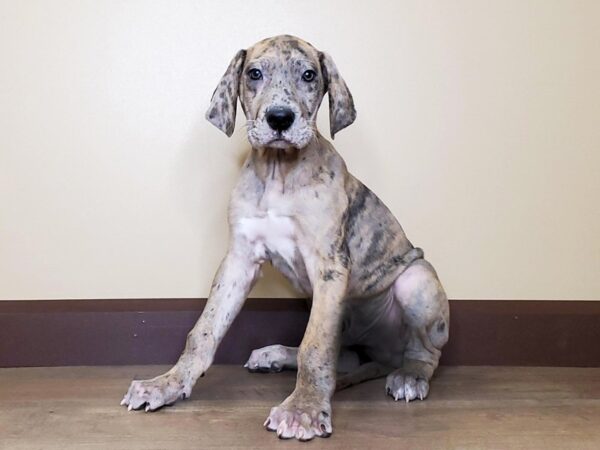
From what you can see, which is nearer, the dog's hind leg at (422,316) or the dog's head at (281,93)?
the dog's head at (281,93)

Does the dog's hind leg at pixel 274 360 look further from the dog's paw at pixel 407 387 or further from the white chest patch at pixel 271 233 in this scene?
the white chest patch at pixel 271 233

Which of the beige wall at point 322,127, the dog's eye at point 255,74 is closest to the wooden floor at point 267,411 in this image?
the beige wall at point 322,127

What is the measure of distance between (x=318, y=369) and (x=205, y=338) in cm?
44

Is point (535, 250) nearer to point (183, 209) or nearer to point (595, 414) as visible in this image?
point (595, 414)

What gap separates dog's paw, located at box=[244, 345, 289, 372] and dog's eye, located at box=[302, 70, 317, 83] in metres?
1.08

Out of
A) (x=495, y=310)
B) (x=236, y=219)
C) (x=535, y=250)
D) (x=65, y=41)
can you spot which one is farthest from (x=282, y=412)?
(x=65, y=41)

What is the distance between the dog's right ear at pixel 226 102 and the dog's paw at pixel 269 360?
0.91m

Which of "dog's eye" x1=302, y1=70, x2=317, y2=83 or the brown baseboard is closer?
"dog's eye" x1=302, y1=70, x2=317, y2=83

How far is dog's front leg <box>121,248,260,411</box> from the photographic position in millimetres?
2580

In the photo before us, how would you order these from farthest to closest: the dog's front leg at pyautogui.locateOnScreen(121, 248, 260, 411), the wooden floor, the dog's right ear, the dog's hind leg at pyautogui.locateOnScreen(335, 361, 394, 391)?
the dog's hind leg at pyautogui.locateOnScreen(335, 361, 394, 391)
the dog's right ear
the dog's front leg at pyautogui.locateOnScreen(121, 248, 260, 411)
the wooden floor

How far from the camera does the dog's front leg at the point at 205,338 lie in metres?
2.58

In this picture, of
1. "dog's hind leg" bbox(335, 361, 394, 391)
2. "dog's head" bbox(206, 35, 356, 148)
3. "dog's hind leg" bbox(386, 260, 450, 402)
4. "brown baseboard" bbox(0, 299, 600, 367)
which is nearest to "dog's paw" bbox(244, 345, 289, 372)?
"brown baseboard" bbox(0, 299, 600, 367)

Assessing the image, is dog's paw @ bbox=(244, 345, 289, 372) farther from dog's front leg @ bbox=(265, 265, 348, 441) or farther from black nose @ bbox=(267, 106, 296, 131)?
black nose @ bbox=(267, 106, 296, 131)

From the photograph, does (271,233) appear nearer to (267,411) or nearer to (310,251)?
(310,251)
